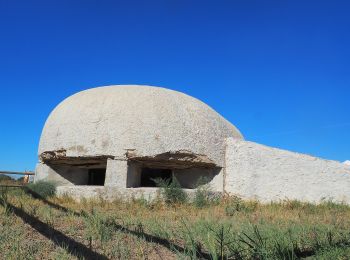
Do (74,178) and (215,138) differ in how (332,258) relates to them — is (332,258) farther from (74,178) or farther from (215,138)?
(74,178)

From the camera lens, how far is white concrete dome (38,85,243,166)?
10992mm

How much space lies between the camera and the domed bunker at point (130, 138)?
431 inches

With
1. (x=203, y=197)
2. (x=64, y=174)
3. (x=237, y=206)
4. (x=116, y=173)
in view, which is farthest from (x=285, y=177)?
(x=64, y=174)

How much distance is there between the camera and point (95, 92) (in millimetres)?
12430

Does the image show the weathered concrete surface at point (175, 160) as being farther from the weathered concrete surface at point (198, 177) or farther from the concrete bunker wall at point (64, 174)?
the concrete bunker wall at point (64, 174)

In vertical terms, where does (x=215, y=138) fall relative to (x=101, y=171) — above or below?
above

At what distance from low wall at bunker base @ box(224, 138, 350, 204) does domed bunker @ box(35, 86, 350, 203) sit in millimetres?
27

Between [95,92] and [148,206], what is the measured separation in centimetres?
459

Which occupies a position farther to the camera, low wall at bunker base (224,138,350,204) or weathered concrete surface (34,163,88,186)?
weathered concrete surface (34,163,88,186)

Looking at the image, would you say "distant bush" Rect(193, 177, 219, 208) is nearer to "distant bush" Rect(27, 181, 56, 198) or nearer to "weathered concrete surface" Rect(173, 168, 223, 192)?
"weathered concrete surface" Rect(173, 168, 223, 192)

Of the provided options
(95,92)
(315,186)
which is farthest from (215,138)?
(95,92)

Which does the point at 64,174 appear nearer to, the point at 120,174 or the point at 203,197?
the point at 120,174

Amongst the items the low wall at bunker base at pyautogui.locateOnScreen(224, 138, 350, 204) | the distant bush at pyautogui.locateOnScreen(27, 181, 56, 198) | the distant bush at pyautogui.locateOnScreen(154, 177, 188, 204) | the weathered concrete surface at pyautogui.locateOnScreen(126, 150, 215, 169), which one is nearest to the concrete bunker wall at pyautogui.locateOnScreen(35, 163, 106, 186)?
the distant bush at pyautogui.locateOnScreen(27, 181, 56, 198)

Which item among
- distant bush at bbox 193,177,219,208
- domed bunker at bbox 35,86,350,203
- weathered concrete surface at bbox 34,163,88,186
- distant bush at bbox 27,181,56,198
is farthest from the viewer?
weathered concrete surface at bbox 34,163,88,186
